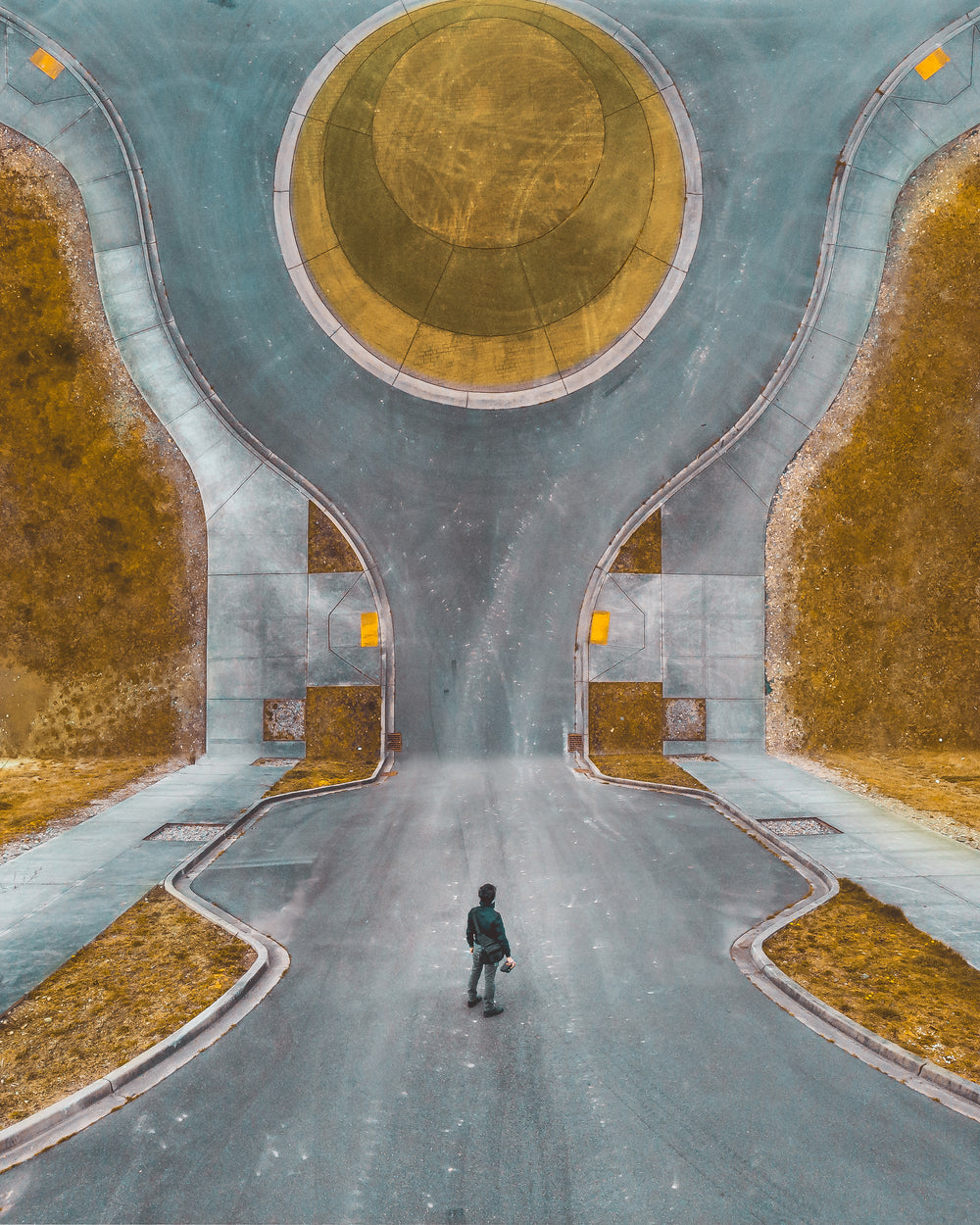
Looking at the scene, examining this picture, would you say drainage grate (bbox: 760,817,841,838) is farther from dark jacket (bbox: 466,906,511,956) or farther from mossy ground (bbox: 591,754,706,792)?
dark jacket (bbox: 466,906,511,956)

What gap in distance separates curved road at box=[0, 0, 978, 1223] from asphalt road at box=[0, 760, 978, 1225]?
3cm

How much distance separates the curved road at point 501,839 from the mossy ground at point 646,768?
2.46ft

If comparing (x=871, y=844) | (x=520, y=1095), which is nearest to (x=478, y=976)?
(x=520, y=1095)

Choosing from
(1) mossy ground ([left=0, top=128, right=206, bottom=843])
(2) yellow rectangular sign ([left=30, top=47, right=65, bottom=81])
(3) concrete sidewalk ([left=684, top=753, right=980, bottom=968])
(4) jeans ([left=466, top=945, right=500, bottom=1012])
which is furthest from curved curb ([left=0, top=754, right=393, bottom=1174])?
(2) yellow rectangular sign ([left=30, top=47, right=65, bottom=81])

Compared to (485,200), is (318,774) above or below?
below

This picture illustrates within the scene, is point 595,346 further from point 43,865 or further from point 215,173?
point 43,865

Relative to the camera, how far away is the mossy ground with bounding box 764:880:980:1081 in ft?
29.0

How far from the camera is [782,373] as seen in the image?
16.4m

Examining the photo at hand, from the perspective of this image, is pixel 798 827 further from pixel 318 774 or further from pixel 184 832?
pixel 184 832

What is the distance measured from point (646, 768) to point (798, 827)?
3180 millimetres

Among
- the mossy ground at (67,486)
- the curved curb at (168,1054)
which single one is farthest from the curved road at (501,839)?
the mossy ground at (67,486)

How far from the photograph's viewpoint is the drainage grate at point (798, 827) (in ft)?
43.7

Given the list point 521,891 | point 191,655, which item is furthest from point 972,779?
point 191,655

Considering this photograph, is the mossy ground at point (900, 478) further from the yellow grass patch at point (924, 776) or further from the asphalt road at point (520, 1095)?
the asphalt road at point (520, 1095)
